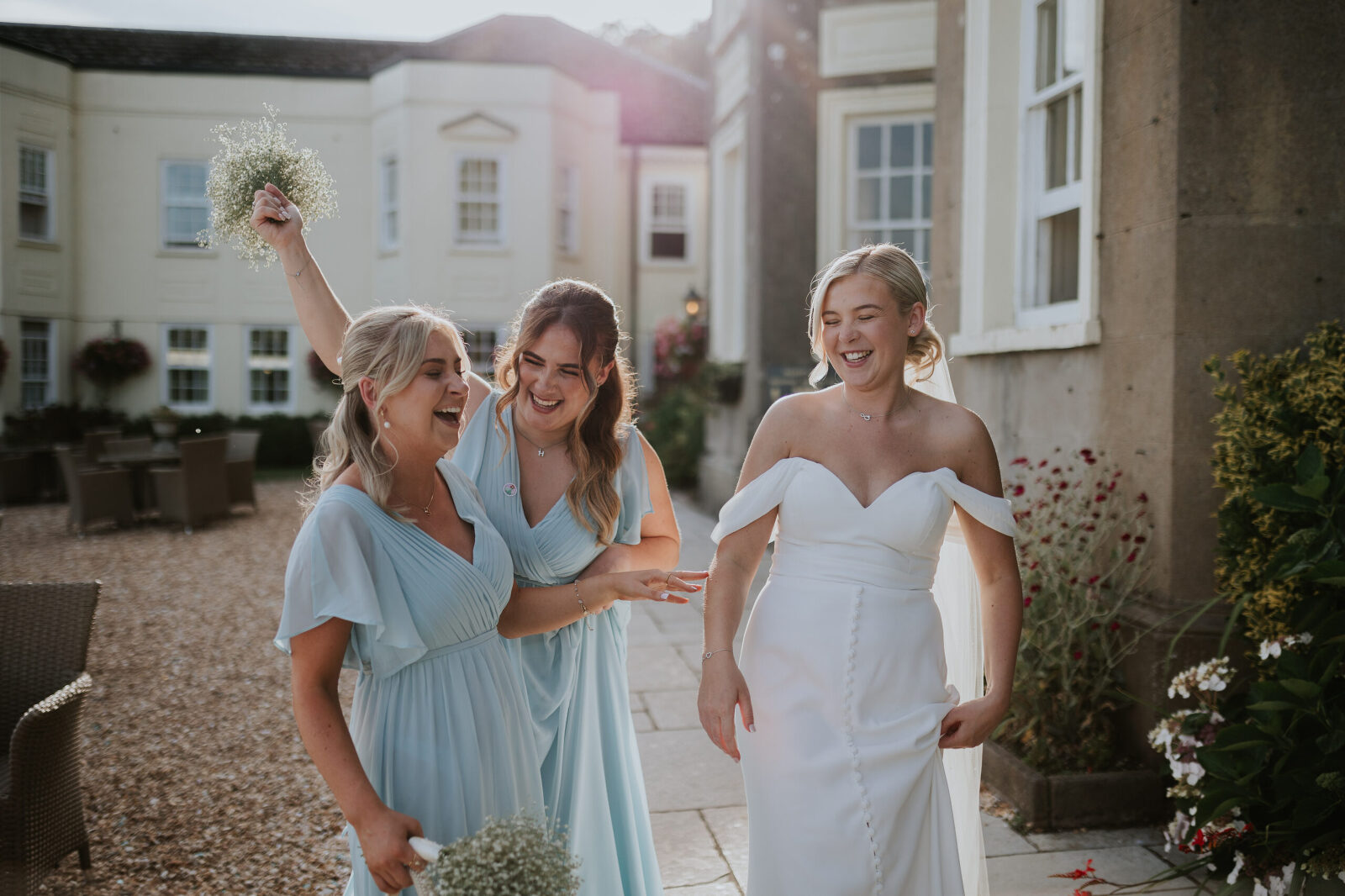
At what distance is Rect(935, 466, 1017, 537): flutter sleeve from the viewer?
8.35 feet

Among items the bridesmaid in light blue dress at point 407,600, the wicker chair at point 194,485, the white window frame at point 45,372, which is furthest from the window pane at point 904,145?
the white window frame at point 45,372

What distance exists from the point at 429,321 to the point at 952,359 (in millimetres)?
4584

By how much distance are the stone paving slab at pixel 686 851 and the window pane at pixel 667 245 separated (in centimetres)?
1922

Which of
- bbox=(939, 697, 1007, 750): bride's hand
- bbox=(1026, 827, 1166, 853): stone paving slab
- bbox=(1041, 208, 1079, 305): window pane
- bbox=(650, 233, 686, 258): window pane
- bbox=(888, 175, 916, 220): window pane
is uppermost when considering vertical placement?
bbox=(650, 233, 686, 258): window pane

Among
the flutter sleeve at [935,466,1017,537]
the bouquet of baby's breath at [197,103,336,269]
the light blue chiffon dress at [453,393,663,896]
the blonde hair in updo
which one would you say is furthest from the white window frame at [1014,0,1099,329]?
the bouquet of baby's breath at [197,103,336,269]

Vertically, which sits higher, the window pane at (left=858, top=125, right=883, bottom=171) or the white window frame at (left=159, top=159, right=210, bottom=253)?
the white window frame at (left=159, top=159, right=210, bottom=253)

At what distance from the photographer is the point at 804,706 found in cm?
253

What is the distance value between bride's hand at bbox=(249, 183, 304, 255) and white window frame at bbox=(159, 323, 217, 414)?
19728 mm

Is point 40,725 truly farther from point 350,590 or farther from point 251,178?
point 350,590

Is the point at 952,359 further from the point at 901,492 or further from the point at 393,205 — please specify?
the point at 393,205

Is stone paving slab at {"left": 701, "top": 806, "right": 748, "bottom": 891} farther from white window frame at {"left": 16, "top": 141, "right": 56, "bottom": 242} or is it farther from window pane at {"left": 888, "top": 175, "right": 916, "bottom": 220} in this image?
white window frame at {"left": 16, "top": 141, "right": 56, "bottom": 242}

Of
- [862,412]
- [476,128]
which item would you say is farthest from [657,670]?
[476,128]

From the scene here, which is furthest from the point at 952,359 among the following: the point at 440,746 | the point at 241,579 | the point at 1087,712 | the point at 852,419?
the point at 241,579

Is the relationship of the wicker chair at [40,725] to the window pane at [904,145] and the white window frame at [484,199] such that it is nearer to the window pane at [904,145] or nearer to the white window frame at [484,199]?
the window pane at [904,145]
